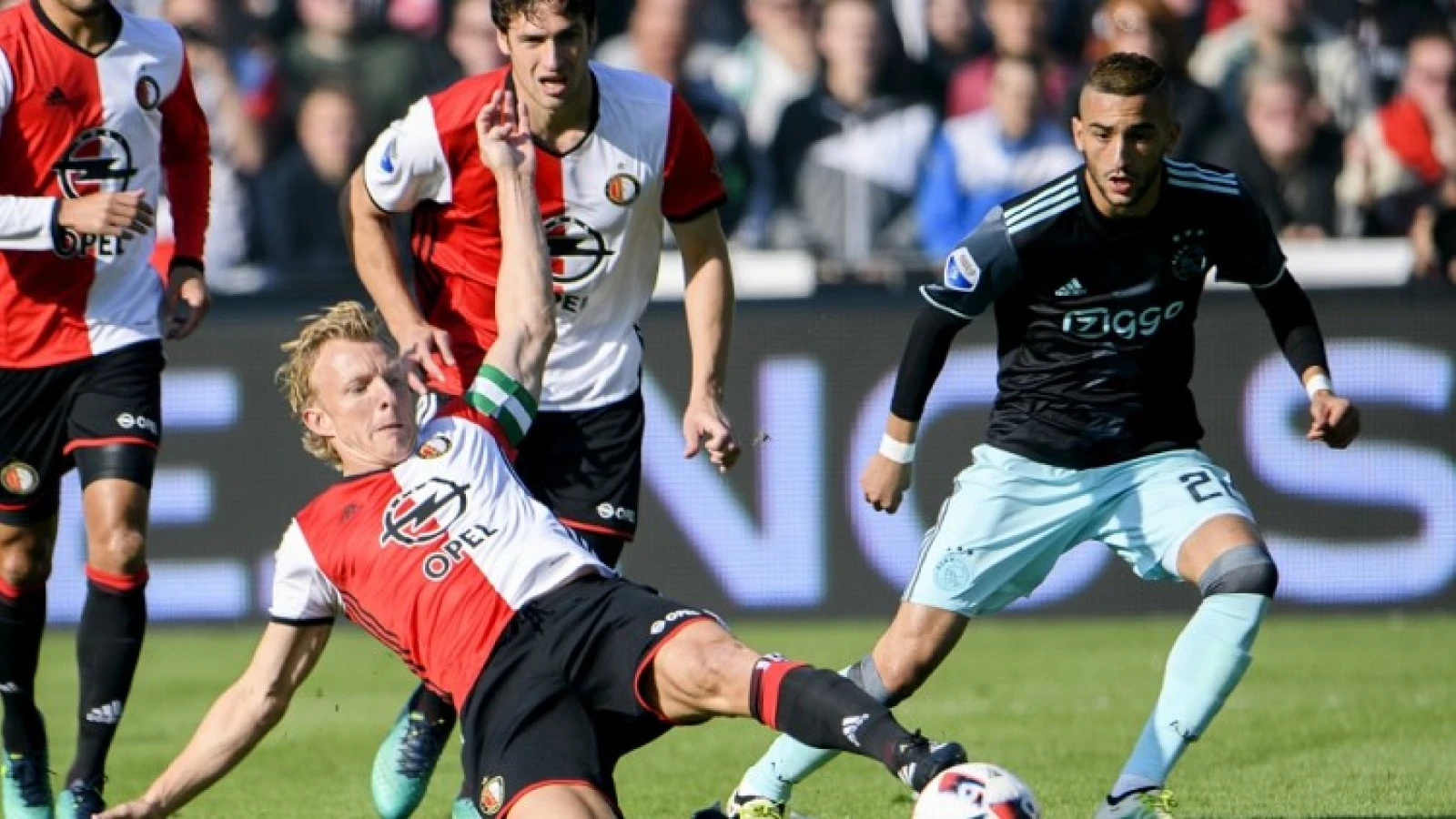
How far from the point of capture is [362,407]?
19.1 ft

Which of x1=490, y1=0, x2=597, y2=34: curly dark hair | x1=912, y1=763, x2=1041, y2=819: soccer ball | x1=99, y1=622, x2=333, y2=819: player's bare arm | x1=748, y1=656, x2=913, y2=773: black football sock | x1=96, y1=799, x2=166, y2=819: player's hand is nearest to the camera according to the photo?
x1=912, y1=763, x2=1041, y2=819: soccer ball

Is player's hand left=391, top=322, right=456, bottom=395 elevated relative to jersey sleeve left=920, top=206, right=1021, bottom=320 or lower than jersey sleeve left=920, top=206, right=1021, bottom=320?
lower

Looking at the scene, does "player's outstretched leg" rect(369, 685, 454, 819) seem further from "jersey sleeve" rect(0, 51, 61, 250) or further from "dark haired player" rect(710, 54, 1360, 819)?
"jersey sleeve" rect(0, 51, 61, 250)

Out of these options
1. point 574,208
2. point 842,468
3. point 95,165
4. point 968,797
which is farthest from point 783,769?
point 842,468

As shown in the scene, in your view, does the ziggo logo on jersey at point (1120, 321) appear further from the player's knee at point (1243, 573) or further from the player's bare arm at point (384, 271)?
the player's bare arm at point (384, 271)

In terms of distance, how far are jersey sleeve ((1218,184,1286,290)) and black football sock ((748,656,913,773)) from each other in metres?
2.25

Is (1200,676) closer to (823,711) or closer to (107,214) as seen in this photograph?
(823,711)

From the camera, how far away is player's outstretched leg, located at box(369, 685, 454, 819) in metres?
6.91

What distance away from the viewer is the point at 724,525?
38.2ft

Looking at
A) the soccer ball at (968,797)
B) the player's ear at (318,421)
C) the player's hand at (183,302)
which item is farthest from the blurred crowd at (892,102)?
the soccer ball at (968,797)

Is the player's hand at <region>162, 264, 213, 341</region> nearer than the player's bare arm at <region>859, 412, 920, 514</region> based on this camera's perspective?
No

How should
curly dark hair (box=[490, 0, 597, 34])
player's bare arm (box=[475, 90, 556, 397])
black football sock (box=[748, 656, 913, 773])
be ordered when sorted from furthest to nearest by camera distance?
curly dark hair (box=[490, 0, 597, 34]), player's bare arm (box=[475, 90, 556, 397]), black football sock (box=[748, 656, 913, 773])

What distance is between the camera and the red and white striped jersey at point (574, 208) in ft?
22.2

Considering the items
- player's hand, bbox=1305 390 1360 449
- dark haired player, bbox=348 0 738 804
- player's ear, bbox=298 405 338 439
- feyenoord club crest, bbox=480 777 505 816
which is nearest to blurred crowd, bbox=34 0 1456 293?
dark haired player, bbox=348 0 738 804
